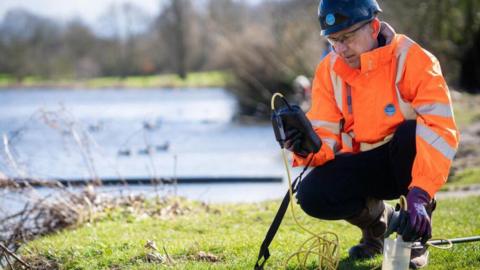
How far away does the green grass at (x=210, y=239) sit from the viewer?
13.9 feet

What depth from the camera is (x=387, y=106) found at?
12.5 feet

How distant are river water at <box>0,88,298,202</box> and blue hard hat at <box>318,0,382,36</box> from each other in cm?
366

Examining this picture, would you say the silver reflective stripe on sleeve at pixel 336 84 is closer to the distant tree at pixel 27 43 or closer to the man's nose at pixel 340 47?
the man's nose at pixel 340 47

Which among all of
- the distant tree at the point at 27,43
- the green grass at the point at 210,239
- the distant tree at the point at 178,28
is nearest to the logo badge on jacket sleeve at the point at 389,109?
the green grass at the point at 210,239

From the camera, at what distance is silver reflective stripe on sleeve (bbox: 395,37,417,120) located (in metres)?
3.71

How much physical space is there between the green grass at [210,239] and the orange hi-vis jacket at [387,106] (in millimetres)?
743

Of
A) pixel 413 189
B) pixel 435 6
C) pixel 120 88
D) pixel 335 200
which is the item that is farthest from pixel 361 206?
pixel 120 88

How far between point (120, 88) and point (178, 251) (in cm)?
4727

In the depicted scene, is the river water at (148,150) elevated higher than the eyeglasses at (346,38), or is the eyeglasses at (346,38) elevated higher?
the eyeglasses at (346,38)

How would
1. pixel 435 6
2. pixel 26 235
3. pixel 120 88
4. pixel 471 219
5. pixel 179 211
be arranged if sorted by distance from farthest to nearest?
pixel 120 88 < pixel 435 6 < pixel 179 211 < pixel 26 235 < pixel 471 219

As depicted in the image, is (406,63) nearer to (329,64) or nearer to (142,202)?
(329,64)

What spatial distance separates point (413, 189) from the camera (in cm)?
341

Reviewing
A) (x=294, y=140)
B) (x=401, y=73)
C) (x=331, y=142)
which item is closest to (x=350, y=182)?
(x=331, y=142)

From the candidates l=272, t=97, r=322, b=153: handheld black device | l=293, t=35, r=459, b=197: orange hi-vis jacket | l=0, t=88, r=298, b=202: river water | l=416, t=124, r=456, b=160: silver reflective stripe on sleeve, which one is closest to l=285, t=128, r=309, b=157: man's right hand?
l=272, t=97, r=322, b=153: handheld black device
